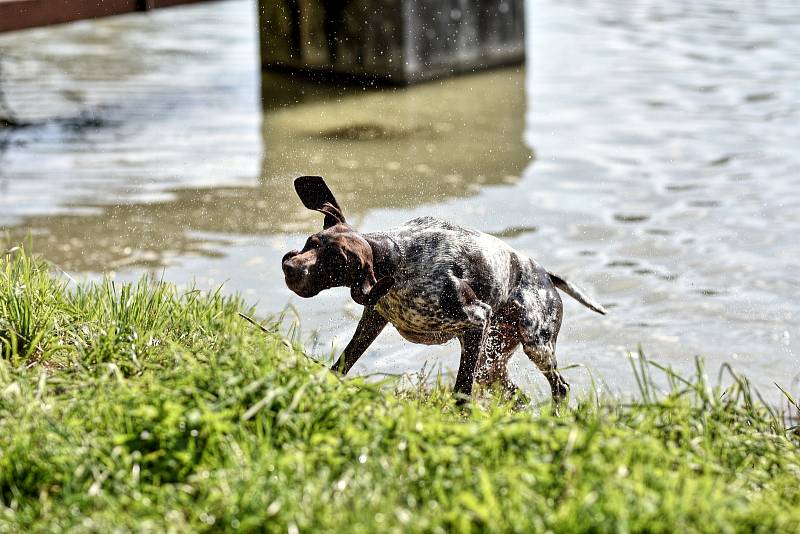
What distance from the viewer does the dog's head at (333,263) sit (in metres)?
3.84

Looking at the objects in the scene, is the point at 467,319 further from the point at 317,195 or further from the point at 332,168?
the point at 332,168

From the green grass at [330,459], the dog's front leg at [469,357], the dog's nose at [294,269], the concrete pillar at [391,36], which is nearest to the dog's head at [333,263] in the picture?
the dog's nose at [294,269]

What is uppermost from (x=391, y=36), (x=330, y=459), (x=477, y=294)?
(x=391, y=36)

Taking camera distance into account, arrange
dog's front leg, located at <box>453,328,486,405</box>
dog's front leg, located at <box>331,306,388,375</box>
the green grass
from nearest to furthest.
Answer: the green grass → dog's front leg, located at <box>453,328,486,405</box> → dog's front leg, located at <box>331,306,388,375</box>

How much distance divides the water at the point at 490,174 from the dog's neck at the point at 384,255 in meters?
1.21

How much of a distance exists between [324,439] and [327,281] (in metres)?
0.72

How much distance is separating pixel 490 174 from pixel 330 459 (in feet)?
22.9

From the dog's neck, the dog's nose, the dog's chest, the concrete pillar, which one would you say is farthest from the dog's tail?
the concrete pillar

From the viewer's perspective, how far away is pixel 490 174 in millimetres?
9961

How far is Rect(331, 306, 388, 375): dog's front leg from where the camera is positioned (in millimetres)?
4438

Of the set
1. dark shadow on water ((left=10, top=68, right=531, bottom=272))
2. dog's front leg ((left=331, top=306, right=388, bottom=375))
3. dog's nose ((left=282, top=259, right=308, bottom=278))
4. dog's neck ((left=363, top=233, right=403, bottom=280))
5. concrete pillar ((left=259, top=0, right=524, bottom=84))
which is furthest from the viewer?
concrete pillar ((left=259, top=0, right=524, bottom=84))

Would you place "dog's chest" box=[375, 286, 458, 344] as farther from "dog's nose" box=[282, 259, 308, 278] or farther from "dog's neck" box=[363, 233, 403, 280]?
"dog's nose" box=[282, 259, 308, 278]

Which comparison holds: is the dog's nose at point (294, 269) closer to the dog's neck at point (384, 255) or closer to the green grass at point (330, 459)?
the green grass at point (330, 459)

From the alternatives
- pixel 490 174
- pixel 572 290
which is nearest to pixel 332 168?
pixel 490 174
